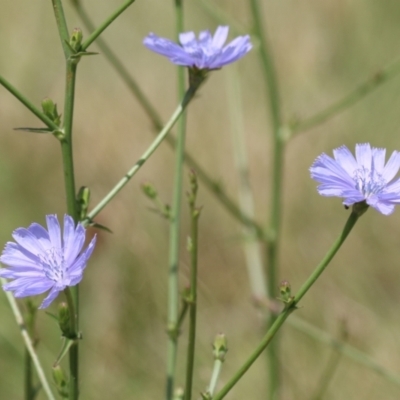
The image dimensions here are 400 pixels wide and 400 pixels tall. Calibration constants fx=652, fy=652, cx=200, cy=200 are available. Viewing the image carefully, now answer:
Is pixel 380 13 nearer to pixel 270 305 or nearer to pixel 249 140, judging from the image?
pixel 249 140

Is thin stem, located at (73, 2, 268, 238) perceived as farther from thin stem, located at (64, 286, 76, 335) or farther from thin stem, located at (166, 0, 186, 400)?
thin stem, located at (64, 286, 76, 335)

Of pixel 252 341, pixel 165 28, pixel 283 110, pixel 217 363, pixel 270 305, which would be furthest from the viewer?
pixel 165 28

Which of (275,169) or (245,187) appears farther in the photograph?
(245,187)

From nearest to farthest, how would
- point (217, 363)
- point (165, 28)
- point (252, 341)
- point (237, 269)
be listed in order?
point (217, 363) → point (252, 341) → point (237, 269) → point (165, 28)

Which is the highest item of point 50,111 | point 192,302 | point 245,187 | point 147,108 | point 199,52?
point 245,187

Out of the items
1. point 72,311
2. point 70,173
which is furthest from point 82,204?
point 72,311

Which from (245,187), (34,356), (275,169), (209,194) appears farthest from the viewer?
(209,194)

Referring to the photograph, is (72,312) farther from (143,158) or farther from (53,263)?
(143,158)

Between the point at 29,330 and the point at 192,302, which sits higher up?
the point at 192,302

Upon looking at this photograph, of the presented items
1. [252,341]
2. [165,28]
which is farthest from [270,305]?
[165,28]
